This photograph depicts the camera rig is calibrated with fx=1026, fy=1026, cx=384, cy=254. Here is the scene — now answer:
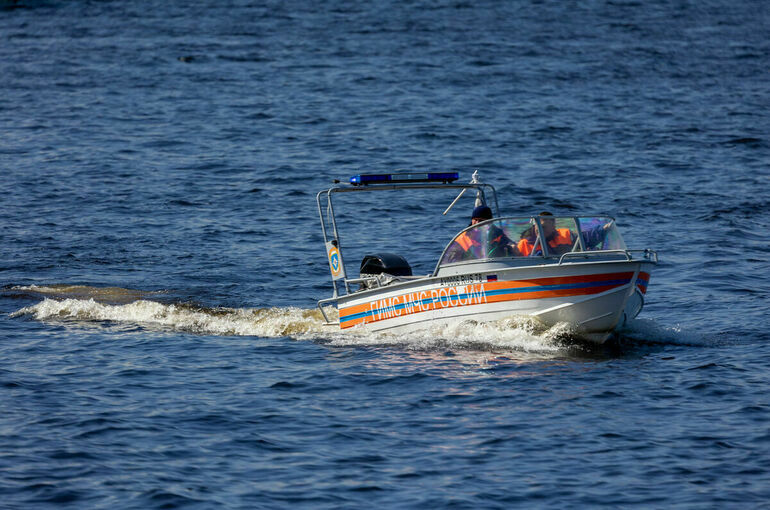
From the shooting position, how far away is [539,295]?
1537cm

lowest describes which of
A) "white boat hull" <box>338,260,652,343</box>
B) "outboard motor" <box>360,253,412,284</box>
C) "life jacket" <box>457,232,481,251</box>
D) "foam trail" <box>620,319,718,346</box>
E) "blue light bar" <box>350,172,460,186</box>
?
"foam trail" <box>620,319,718,346</box>

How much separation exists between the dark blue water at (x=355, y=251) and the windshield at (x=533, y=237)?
1122 millimetres

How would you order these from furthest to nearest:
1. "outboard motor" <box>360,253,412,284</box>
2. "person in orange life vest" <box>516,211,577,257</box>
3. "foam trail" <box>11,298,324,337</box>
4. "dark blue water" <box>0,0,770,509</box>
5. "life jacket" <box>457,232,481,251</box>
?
"foam trail" <box>11,298,324,337</box>, "outboard motor" <box>360,253,412,284</box>, "life jacket" <box>457,232,481,251</box>, "person in orange life vest" <box>516,211,577,257</box>, "dark blue water" <box>0,0,770,509</box>

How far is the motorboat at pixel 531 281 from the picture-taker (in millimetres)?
15219

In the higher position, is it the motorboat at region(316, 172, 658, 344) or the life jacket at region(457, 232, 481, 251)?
the life jacket at region(457, 232, 481, 251)

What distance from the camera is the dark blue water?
11.5 metres

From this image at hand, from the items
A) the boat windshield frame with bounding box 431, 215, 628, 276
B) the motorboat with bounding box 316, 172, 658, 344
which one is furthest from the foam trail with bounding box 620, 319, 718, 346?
the boat windshield frame with bounding box 431, 215, 628, 276

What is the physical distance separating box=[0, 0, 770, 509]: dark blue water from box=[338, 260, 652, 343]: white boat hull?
35cm

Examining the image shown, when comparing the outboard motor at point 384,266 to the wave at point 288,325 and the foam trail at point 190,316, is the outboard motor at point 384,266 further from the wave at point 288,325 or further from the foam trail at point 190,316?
the foam trail at point 190,316

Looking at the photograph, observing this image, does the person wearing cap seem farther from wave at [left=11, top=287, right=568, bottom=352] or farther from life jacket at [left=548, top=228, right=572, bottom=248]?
wave at [left=11, top=287, right=568, bottom=352]

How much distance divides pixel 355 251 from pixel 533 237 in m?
8.98

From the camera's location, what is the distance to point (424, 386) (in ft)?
46.2

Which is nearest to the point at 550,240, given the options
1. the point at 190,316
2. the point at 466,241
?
the point at 466,241

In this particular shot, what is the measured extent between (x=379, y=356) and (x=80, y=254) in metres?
11.1
